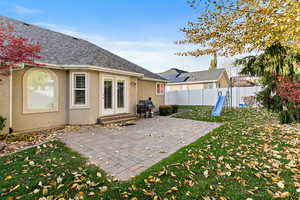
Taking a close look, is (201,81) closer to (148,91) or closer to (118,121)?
(148,91)

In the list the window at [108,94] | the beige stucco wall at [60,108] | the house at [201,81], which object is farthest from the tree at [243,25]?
the house at [201,81]

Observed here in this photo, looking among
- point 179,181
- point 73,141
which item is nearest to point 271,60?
point 179,181

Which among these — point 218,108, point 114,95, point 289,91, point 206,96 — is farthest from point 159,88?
point 289,91

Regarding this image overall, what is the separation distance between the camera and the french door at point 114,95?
776cm

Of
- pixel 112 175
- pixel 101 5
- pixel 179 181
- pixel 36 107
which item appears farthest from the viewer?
pixel 101 5

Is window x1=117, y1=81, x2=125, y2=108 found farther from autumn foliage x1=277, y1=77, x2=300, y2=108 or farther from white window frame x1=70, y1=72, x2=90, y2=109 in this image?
autumn foliage x1=277, y1=77, x2=300, y2=108

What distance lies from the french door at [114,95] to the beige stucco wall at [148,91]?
1766 millimetres

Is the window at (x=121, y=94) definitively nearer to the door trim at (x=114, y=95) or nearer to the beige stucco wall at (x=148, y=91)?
the door trim at (x=114, y=95)

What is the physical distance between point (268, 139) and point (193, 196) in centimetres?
412

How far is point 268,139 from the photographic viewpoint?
468 centimetres

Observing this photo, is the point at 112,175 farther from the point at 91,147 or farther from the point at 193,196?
the point at 91,147

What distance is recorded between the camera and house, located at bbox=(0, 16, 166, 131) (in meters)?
5.57

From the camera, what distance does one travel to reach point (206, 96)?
16750 mm

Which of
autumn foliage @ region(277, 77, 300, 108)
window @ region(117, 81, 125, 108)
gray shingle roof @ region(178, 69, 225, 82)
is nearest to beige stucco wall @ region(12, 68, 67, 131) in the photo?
window @ region(117, 81, 125, 108)
